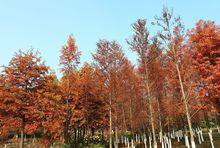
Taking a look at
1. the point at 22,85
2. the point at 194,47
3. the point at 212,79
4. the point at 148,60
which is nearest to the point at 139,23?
the point at 148,60

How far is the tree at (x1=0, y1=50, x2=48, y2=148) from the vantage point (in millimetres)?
13930

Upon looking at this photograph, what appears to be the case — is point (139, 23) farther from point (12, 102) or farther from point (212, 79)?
point (12, 102)

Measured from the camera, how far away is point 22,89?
563 inches

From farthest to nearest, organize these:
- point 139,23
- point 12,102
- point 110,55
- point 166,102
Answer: point 166,102 < point 110,55 < point 139,23 < point 12,102

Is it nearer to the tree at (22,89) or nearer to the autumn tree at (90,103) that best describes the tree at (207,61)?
the autumn tree at (90,103)

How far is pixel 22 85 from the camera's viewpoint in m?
14.7

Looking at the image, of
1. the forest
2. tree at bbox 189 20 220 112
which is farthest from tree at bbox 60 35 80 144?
tree at bbox 189 20 220 112

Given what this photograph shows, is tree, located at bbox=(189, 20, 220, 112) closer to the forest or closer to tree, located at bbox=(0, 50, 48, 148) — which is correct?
the forest

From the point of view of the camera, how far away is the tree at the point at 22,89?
13930 millimetres

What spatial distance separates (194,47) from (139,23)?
21.7ft

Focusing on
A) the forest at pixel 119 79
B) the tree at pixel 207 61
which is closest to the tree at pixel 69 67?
the forest at pixel 119 79

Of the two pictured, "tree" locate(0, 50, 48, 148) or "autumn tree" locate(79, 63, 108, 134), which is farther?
"autumn tree" locate(79, 63, 108, 134)

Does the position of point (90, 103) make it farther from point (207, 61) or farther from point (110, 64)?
point (207, 61)

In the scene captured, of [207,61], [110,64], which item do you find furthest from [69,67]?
[207,61]
